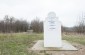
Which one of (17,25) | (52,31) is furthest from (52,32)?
(17,25)

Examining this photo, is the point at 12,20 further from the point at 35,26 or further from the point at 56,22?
the point at 56,22

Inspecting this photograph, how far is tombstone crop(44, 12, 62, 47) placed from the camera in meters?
11.5

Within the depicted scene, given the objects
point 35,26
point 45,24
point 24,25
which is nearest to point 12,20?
point 24,25

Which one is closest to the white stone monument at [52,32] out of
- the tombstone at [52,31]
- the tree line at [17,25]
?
the tombstone at [52,31]

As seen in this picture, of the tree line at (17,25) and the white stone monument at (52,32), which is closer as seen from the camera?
the white stone monument at (52,32)

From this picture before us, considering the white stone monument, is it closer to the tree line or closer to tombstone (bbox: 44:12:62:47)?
tombstone (bbox: 44:12:62:47)

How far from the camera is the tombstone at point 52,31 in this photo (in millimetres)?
11482

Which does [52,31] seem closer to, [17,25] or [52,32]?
[52,32]

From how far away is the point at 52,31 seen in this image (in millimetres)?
11531

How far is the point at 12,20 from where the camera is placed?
37.3 m

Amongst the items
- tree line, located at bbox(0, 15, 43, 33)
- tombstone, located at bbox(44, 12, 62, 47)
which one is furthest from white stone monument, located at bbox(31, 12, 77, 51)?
tree line, located at bbox(0, 15, 43, 33)

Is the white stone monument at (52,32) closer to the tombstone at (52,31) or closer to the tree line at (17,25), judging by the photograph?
the tombstone at (52,31)

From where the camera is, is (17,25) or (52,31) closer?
(52,31)

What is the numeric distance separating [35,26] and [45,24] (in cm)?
2195
